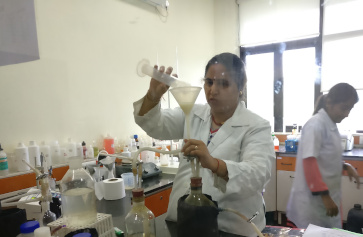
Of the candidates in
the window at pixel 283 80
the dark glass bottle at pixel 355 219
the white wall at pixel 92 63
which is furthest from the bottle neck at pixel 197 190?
the white wall at pixel 92 63

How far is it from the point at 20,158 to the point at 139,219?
1.30 metres

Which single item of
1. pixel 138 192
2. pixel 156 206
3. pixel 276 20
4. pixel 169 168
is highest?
pixel 276 20

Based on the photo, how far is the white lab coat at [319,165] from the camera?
83 centimetres

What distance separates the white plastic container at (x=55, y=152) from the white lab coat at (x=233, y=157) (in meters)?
1.04

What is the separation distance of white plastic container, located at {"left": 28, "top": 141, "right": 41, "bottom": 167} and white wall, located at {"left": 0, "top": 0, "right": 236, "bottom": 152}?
0.08 metres

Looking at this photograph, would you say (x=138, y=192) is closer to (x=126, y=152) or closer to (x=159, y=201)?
(x=159, y=201)

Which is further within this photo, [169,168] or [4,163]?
[169,168]

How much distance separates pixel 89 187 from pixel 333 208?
35.4 inches

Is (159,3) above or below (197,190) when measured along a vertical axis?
above

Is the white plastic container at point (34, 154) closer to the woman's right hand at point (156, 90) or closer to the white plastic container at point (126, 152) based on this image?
the white plastic container at point (126, 152)

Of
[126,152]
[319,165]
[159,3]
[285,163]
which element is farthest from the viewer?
[159,3]

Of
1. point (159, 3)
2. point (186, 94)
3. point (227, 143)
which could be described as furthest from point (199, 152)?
point (159, 3)

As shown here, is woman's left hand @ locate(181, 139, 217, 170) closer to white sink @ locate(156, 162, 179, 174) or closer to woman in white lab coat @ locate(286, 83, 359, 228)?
woman in white lab coat @ locate(286, 83, 359, 228)

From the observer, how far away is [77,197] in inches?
32.5
